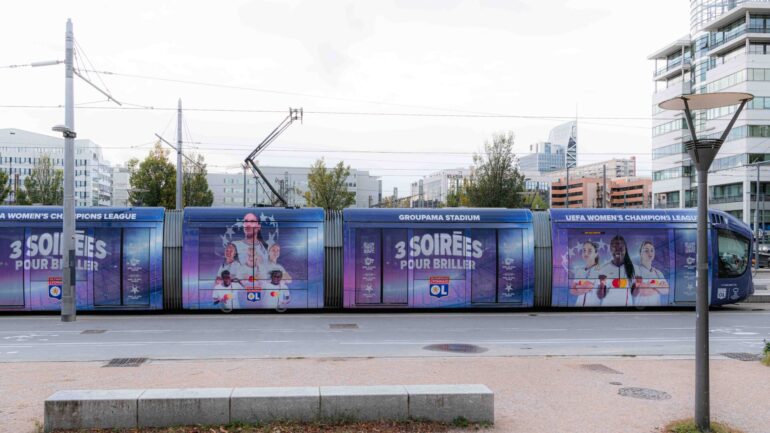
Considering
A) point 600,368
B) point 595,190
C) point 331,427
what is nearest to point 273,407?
point 331,427

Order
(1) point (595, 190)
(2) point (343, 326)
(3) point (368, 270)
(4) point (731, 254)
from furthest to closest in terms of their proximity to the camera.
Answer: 1. (1) point (595, 190)
2. (4) point (731, 254)
3. (3) point (368, 270)
4. (2) point (343, 326)

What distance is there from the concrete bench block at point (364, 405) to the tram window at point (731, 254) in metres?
16.2

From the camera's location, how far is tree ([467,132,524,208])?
129 feet

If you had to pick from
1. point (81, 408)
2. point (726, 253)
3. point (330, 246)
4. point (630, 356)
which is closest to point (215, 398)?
point (81, 408)

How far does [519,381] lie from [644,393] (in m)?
1.68

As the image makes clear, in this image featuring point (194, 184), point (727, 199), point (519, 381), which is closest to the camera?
point (519, 381)

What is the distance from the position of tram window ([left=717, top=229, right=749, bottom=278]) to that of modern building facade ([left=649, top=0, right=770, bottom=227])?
4116 cm

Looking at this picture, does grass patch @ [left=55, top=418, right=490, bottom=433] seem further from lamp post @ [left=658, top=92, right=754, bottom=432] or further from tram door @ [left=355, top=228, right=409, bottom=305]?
tram door @ [left=355, top=228, right=409, bottom=305]

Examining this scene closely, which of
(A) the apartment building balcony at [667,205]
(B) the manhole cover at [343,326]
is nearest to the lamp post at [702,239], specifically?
(B) the manhole cover at [343,326]

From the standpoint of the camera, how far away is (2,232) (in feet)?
61.0

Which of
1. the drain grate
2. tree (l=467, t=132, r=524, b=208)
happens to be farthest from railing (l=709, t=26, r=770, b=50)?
the drain grate

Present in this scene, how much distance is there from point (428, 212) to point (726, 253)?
930 cm

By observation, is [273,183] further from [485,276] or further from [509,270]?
[509,270]

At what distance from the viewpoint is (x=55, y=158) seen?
119 m
